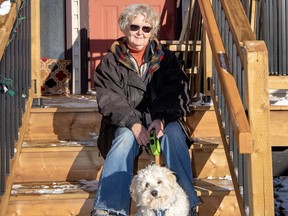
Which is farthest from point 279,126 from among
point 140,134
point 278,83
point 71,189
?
point 71,189

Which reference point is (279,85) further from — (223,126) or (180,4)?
(180,4)

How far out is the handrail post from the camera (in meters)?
2.48

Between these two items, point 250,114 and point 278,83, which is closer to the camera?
point 250,114

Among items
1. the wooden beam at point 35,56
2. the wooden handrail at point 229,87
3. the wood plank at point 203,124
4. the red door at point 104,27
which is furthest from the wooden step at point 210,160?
the red door at point 104,27

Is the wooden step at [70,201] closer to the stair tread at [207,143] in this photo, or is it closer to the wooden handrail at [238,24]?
the stair tread at [207,143]

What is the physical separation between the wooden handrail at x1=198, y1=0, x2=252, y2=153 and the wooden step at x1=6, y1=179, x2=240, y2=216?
81 centimetres

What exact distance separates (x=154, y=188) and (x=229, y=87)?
708mm

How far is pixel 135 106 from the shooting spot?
10.9 feet

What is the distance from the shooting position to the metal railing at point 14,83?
305 cm

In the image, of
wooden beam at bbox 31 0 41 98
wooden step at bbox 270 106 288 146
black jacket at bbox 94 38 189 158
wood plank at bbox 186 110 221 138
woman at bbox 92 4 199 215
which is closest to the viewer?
woman at bbox 92 4 199 215

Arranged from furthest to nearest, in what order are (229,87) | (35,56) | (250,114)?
(35,56)
(229,87)
(250,114)

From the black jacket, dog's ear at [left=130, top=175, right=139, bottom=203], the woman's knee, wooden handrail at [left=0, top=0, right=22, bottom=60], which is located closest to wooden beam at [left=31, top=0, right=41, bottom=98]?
wooden handrail at [left=0, top=0, right=22, bottom=60]

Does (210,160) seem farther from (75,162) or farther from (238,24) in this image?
(238,24)

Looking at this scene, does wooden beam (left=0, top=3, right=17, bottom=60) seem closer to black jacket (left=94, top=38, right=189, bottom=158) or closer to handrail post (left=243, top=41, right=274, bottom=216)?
black jacket (left=94, top=38, right=189, bottom=158)
